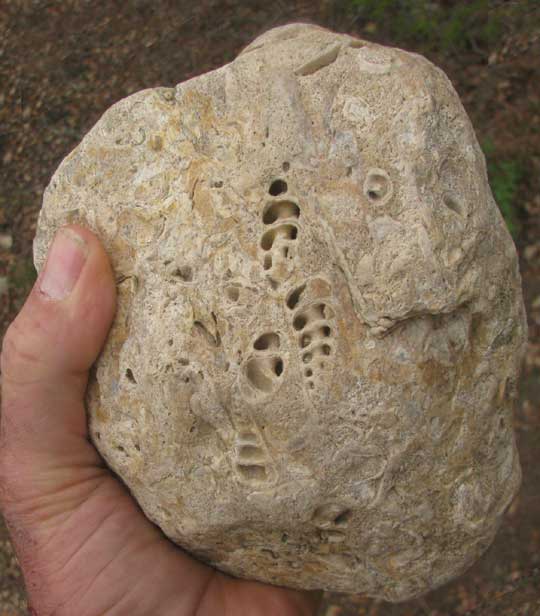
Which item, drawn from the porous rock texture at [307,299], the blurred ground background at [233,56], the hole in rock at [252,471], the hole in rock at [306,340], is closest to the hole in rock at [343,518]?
the porous rock texture at [307,299]

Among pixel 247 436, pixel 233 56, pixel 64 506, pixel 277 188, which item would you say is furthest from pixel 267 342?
pixel 233 56

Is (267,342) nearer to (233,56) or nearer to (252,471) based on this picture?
(252,471)

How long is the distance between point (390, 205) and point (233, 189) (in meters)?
0.37

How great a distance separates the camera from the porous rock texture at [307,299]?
1.72 m

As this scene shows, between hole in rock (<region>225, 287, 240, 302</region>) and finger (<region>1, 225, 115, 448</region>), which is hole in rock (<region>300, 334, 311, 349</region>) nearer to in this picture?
hole in rock (<region>225, 287, 240, 302</region>)

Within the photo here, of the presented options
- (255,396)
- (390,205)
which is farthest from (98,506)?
(390,205)

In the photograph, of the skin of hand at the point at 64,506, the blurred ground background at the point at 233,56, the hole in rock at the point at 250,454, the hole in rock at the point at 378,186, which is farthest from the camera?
the blurred ground background at the point at 233,56

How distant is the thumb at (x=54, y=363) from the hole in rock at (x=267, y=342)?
0.43 metres

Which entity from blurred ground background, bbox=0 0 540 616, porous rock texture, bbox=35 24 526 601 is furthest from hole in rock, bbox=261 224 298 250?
blurred ground background, bbox=0 0 540 616

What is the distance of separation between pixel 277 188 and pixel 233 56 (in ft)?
8.34

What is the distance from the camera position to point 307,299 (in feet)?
5.66

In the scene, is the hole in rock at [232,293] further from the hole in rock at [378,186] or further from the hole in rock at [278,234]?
the hole in rock at [378,186]

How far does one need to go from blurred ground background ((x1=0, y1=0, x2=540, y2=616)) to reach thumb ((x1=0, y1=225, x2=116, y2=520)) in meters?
1.90

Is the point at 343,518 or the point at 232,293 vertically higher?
the point at 232,293
